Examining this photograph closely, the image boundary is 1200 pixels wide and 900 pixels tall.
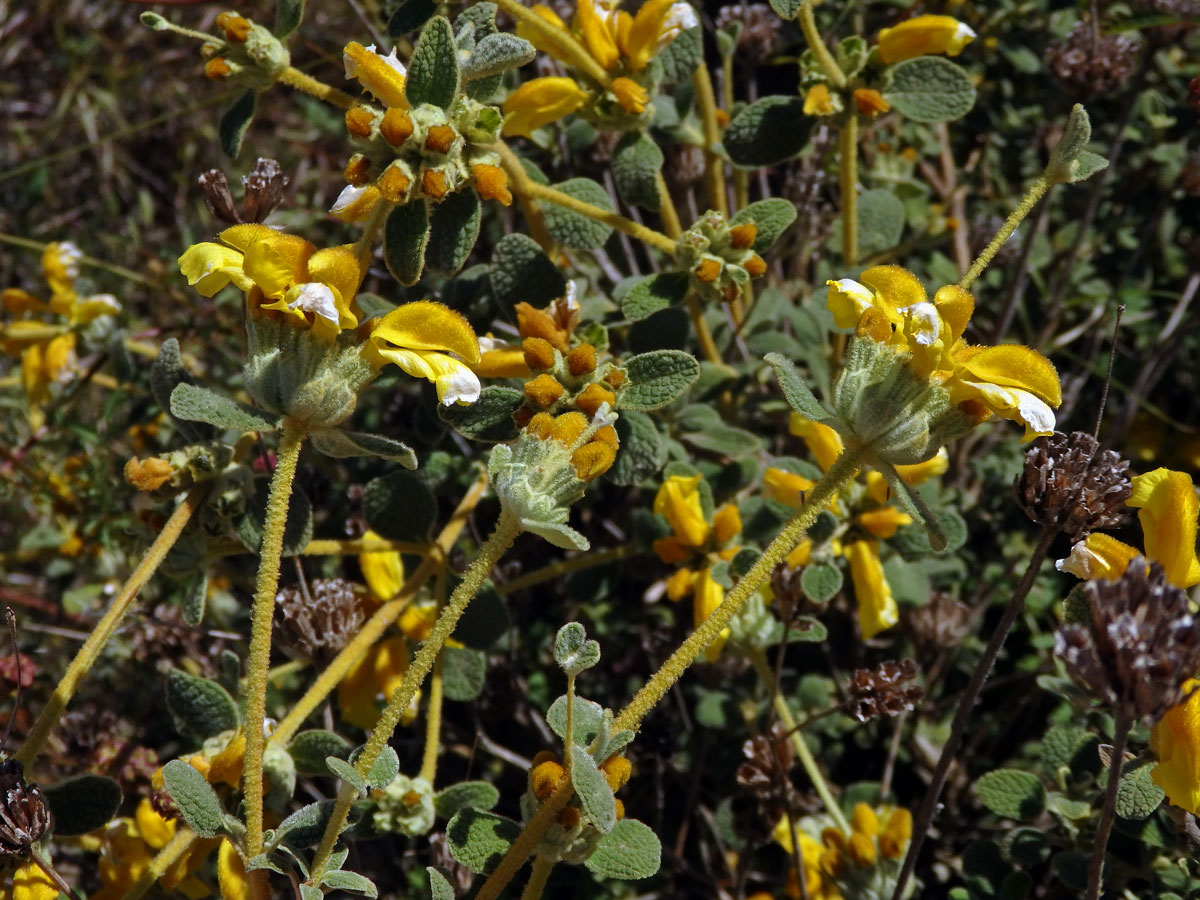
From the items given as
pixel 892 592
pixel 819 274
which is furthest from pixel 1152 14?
pixel 892 592

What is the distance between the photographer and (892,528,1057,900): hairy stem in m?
1.37

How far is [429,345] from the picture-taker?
1.40 m

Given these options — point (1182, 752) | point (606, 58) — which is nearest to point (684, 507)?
point (606, 58)

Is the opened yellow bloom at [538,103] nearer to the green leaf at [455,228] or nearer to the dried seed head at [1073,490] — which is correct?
the green leaf at [455,228]

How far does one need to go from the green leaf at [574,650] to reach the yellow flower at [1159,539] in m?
0.62

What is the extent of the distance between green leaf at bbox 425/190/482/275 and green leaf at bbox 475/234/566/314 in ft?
0.67

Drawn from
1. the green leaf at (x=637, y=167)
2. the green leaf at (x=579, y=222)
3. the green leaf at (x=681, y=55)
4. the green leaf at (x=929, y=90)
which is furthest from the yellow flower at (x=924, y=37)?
the green leaf at (x=579, y=222)

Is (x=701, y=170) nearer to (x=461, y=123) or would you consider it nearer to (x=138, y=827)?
(x=461, y=123)

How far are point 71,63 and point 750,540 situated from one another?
3.34 metres

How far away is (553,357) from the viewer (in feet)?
5.33

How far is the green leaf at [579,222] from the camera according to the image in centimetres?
192

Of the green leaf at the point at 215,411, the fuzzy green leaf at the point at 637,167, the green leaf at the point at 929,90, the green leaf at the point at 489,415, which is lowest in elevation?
the green leaf at the point at 489,415

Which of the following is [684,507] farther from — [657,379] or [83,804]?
[83,804]

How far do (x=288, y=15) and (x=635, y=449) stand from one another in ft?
2.95
